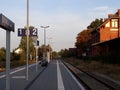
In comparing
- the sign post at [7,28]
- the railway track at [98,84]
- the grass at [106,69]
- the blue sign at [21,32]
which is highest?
the blue sign at [21,32]

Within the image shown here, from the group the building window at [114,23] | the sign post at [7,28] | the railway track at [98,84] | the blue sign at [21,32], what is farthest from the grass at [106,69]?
the building window at [114,23]

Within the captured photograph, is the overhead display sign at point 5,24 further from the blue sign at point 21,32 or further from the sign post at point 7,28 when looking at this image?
the blue sign at point 21,32

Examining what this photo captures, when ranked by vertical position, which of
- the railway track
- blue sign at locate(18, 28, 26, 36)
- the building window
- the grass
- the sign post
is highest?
the building window

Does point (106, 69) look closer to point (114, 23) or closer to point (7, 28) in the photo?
point (7, 28)

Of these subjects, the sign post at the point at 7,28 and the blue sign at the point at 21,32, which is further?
the blue sign at the point at 21,32

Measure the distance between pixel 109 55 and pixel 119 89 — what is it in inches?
1440

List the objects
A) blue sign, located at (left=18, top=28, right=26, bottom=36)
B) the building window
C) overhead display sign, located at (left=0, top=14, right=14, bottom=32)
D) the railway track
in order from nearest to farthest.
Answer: overhead display sign, located at (left=0, top=14, right=14, bottom=32) → the railway track → blue sign, located at (left=18, top=28, right=26, bottom=36) → the building window

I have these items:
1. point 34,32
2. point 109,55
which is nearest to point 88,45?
point 109,55

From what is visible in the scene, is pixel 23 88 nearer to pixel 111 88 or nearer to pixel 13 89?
pixel 13 89

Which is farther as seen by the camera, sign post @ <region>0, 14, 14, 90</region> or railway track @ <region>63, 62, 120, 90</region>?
railway track @ <region>63, 62, 120, 90</region>

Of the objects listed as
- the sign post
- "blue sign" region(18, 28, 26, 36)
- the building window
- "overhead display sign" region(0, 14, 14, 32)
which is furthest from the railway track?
the building window

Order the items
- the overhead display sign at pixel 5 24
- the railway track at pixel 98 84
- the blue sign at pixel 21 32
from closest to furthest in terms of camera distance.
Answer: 1. the overhead display sign at pixel 5 24
2. the railway track at pixel 98 84
3. the blue sign at pixel 21 32

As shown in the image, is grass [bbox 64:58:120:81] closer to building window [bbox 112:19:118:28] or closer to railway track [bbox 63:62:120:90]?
railway track [bbox 63:62:120:90]

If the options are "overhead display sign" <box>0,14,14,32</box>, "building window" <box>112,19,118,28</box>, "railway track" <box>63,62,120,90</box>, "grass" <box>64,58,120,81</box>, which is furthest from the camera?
"building window" <box>112,19,118,28</box>
